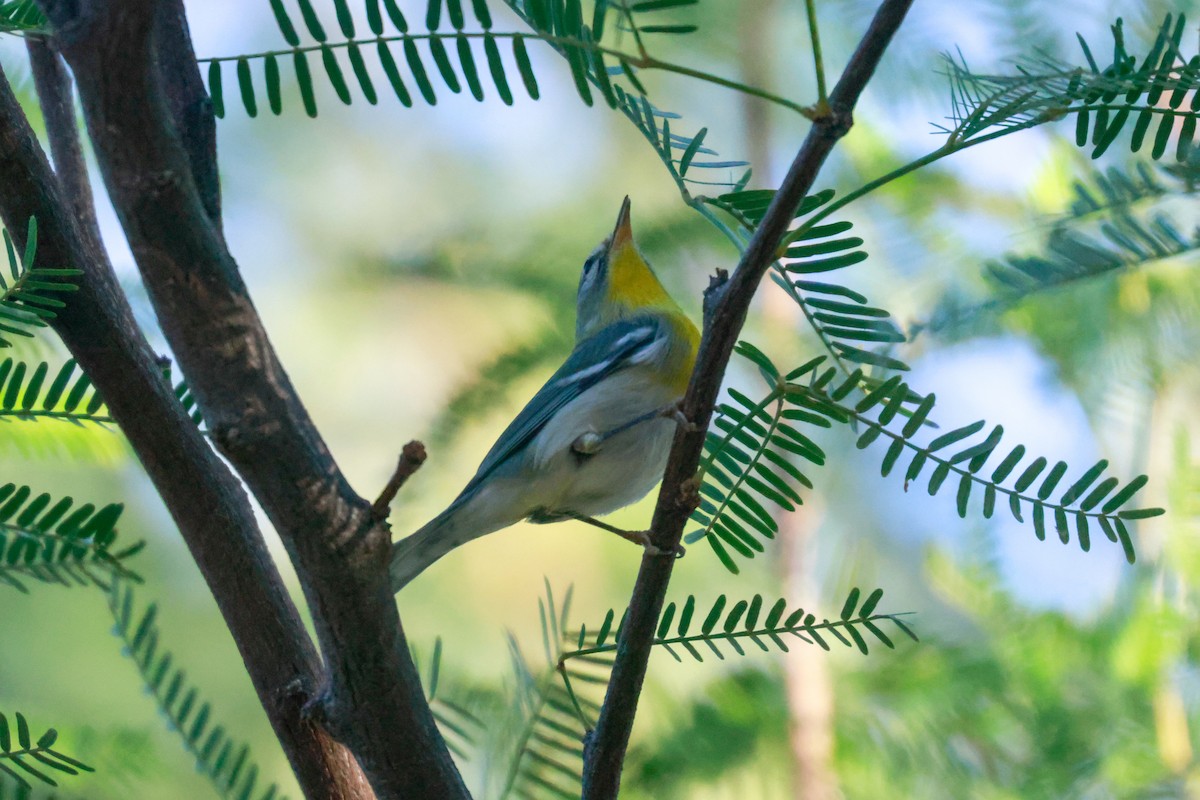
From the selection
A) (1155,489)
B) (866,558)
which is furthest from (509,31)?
(1155,489)

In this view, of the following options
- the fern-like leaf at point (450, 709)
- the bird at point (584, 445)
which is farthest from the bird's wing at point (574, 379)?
the fern-like leaf at point (450, 709)

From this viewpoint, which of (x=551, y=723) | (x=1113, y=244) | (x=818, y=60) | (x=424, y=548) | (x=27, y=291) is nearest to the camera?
(x=818, y=60)

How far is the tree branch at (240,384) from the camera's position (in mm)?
805

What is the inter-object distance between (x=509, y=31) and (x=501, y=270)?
5.71ft

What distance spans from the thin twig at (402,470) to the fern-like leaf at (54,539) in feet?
1.09

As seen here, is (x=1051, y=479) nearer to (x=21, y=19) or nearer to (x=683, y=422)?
(x=683, y=422)

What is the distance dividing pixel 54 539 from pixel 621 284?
5.11 ft

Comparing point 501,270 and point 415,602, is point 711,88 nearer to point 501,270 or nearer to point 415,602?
point 501,270

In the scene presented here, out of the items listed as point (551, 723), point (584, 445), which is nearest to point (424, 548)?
point (584, 445)

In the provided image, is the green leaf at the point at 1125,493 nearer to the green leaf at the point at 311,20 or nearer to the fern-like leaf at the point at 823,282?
the fern-like leaf at the point at 823,282

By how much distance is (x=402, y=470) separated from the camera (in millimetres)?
922

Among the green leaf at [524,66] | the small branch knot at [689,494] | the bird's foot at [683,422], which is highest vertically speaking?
the green leaf at [524,66]

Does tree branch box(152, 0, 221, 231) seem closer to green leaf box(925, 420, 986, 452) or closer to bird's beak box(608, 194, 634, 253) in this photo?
green leaf box(925, 420, 986, 452)

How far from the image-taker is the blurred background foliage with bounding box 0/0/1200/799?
6.58ft
